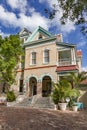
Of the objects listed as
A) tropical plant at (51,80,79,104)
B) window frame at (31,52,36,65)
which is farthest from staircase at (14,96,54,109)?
window frame at (31,52,36,65)

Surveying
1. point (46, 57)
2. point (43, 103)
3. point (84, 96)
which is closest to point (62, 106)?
point (43, 103)

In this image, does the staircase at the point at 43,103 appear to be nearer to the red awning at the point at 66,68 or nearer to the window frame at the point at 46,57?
the red awning at the point at 66,68

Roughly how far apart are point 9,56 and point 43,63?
16.8ft

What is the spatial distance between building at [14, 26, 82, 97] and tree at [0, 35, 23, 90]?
2069mm

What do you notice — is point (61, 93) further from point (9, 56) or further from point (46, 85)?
point (9, 56)

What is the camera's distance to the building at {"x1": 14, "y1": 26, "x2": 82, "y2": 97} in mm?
26094

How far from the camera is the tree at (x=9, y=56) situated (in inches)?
1022

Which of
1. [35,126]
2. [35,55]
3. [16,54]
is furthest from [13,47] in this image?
[35,126]

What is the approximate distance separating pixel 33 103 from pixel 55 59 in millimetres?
7380

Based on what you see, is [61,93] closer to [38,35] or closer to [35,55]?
[35,55]

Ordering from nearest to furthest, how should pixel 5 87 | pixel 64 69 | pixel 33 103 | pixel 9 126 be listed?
pixel 9 126 → pixel 33 103 → pixel 64 69 → pixel 5 87

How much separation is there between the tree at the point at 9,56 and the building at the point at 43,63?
2.07 m

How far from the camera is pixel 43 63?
89.8 feet

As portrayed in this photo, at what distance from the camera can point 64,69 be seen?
83.2 feet
